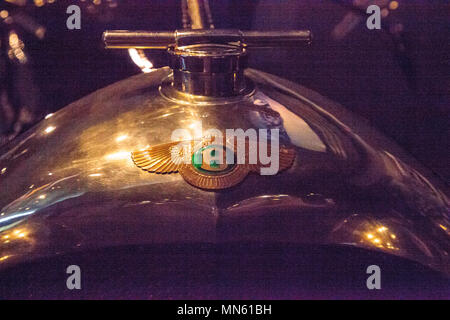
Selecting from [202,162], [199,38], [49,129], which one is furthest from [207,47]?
[49,129]

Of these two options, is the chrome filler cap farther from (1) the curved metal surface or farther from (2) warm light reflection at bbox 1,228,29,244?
(2) warm light reflection at bbox 1,228,29,244

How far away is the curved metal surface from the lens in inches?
23.7

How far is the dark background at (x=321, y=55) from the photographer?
104 centimetres

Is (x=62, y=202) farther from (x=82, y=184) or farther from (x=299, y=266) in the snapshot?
(x=299, y=266)

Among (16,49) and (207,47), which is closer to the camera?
(207,47)

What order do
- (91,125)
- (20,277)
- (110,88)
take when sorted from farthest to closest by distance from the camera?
1. (110,88)
2. (91,125)
3. (20,277)

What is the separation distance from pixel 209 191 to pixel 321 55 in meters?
0.69

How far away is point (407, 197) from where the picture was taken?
67 centimetres

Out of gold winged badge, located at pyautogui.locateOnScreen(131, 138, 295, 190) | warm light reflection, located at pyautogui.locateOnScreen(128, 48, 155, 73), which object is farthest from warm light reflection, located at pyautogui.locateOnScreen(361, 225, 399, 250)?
warm light reflection, located at pyautogui.locateOnScreen(128, 48, 155, 73)

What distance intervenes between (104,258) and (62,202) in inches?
4.1

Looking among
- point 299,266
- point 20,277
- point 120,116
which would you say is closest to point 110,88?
point 120,116

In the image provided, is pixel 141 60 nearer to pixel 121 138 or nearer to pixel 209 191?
pixel 121 138

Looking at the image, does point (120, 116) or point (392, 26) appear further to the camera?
point (392, 26)

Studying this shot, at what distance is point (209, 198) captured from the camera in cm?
61
